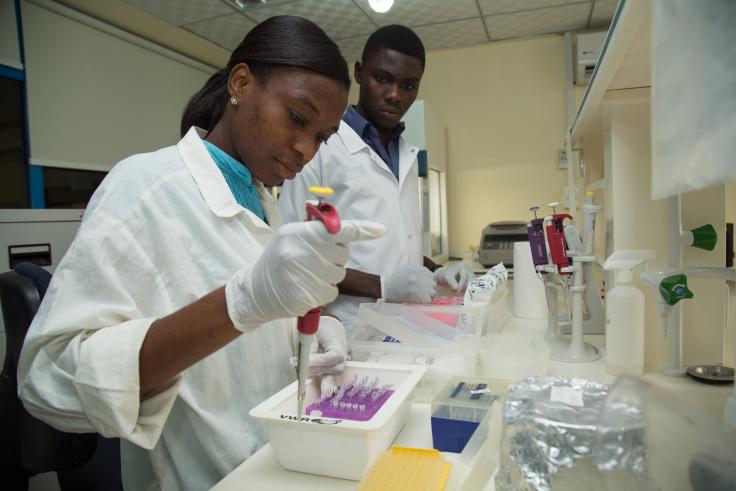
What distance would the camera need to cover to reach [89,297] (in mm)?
766

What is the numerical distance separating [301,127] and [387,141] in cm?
112

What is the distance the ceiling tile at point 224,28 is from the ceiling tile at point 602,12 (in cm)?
247

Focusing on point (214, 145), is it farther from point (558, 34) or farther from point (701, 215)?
point (558, 34)

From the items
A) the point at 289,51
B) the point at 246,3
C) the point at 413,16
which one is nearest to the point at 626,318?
the point at 289,51

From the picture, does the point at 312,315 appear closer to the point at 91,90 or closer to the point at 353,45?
the point at 91,90

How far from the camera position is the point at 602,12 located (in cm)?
344

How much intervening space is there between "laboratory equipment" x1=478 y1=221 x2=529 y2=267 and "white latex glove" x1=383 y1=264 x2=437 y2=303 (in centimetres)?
152

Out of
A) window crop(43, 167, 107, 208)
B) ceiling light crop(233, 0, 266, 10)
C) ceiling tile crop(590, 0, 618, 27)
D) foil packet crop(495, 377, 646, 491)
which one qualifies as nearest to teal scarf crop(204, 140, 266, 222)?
foil packet crop(495, 377, 646, 491)

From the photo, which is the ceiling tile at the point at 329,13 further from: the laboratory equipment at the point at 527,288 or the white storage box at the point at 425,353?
the white storage box at the point at 425,353

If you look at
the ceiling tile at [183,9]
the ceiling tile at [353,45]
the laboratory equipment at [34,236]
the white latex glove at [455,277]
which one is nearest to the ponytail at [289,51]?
the white latex glove at [455,277]

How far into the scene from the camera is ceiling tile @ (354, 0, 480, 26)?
324 centimetres

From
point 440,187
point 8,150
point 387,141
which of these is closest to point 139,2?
point 8,150

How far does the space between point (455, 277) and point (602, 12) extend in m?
2.71

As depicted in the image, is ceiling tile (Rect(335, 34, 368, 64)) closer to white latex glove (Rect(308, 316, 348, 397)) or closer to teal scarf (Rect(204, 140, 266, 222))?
teal scarf (Rect(204, 140, 266, 222))
